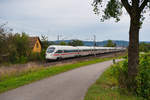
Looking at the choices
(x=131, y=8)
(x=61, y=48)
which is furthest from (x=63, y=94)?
(x=61, y=48)

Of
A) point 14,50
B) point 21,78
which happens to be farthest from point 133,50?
point 14,50

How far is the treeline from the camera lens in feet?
74.6

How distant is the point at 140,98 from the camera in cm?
657

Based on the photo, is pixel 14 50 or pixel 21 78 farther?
pixel 14 50

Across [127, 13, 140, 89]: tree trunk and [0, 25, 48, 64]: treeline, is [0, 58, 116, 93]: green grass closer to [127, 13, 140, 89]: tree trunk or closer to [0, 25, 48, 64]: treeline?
[127, 13, 140, 89]: tree trunk

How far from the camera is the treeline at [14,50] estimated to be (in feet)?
74.6

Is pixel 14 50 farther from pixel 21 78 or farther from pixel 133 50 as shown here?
pixel 133 50

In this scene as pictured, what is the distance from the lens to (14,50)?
27.0 meters

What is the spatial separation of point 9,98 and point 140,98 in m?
5.56

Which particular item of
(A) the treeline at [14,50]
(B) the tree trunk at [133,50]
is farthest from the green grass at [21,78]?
(A) the treeline at [14,50]

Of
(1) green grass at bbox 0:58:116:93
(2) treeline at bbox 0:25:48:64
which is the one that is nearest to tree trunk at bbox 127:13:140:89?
(1) green grass at bbox 0:58:116:93

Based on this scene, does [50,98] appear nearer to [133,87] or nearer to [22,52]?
[133,87]

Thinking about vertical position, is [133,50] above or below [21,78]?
above

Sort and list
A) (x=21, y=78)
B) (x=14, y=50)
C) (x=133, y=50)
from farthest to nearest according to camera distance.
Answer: (x=14, y=50)
(x=21, y=78)
(x=133, y=50)
